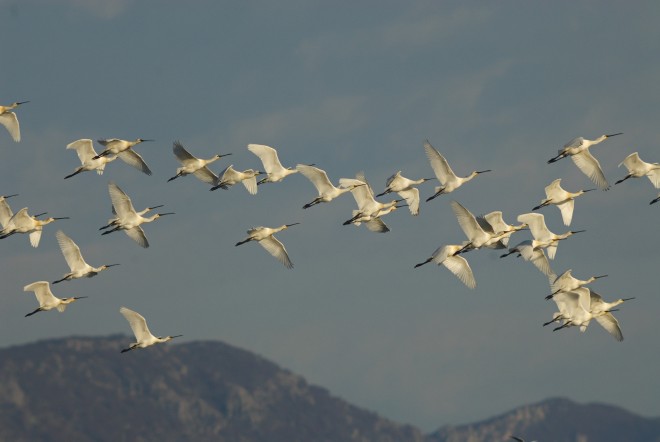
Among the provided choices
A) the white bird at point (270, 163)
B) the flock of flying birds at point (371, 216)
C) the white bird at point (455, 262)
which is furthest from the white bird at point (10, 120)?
the white bird at point (455, 262)

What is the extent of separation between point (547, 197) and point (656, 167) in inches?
233

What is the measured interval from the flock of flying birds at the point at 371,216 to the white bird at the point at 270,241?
0.17 ft

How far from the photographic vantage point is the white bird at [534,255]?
7806 cm

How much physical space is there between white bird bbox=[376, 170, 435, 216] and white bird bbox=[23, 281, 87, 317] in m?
17.6

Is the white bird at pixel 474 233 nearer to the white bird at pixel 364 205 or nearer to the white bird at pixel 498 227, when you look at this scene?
the white bird at pixel 498 227

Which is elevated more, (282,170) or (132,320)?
(282,170)

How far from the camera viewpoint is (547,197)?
78312 millimetres

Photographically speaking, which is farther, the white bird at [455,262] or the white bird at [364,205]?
the white bird at [364,205]

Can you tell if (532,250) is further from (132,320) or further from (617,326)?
(132,320)

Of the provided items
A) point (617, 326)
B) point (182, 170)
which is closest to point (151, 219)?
point (182, 170)

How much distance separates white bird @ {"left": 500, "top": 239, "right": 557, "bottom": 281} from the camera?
78.1m

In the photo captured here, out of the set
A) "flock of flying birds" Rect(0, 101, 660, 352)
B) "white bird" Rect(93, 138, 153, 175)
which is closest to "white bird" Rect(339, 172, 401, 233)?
"flock of flying birds" Rect(0, 101, 660, 352)

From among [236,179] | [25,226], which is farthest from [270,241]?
[25,226]

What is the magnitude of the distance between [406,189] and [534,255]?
7.77 meters
